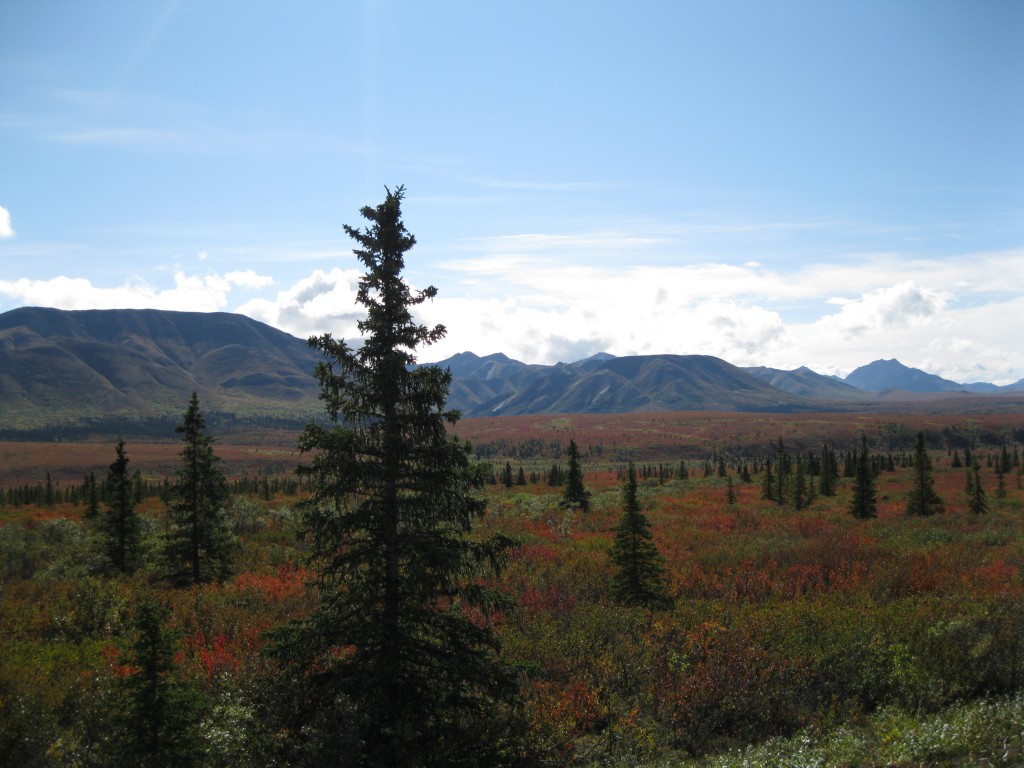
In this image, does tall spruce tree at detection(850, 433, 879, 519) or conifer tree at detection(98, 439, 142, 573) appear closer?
conifer tree at detection(98, 439, 142, 573)

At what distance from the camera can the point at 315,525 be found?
8336 mm

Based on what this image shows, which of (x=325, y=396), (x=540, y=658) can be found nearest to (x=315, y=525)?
(x=325, y=396)

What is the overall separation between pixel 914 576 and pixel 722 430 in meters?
190

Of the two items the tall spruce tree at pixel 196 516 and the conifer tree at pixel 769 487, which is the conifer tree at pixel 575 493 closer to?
the conifer tree at pixel 769 487

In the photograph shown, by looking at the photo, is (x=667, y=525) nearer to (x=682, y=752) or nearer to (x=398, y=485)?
(x=682, y=752)

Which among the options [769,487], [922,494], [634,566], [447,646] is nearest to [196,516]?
[447,646]

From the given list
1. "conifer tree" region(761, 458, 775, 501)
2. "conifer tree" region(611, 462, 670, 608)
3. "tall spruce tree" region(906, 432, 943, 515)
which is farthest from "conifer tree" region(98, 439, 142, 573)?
"conifer tree" region(761, 458, 775, 501)

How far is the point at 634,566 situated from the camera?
16.8m

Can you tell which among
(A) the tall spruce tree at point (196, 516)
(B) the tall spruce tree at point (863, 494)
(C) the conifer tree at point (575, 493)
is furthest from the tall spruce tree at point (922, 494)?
(A) the tall spruce tree at point (196, 516)

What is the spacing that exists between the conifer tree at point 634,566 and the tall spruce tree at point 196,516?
1456 centimetres

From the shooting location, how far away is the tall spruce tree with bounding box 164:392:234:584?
20.2 m

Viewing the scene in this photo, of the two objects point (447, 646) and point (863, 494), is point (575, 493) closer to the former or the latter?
point (863, 494)

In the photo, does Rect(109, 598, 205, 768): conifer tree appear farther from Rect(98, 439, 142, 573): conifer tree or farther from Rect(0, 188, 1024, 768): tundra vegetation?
Rect(98, 439, 142, 573): conifer tree

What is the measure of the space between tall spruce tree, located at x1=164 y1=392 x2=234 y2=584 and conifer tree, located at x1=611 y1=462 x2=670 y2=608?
14.6 m
